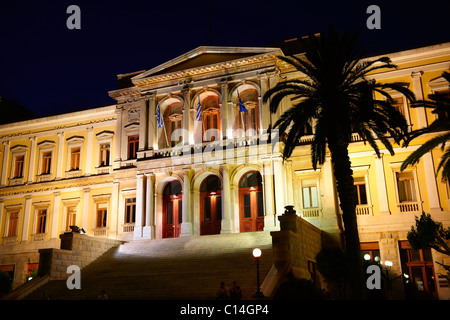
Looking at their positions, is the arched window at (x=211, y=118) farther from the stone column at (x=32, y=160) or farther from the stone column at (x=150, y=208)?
the stone column at (x=32, y=160)

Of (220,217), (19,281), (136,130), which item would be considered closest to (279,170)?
(220,217)

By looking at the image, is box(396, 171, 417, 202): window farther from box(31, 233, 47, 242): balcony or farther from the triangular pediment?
box(31, 233, 47, 242): balcony

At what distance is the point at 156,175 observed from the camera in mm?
28031

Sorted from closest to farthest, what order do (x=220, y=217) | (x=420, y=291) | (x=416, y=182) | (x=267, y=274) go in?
(x=267, y=274) < (x=420, y=291) < (x=416, y=182) < (x=220, y=217)

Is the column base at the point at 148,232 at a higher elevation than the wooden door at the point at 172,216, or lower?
lower

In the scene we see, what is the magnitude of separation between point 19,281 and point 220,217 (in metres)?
15.5

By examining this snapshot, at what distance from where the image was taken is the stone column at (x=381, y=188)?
24.9 metres

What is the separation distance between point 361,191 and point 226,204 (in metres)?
7.89

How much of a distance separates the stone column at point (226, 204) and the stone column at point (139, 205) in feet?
18.0

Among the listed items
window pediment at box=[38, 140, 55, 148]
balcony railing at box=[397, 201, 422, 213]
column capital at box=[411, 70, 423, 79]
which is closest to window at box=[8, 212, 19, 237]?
window pediment at box=[38, 140, 55, 148]

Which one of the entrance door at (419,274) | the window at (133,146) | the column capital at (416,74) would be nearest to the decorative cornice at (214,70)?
the window at (133,146)
